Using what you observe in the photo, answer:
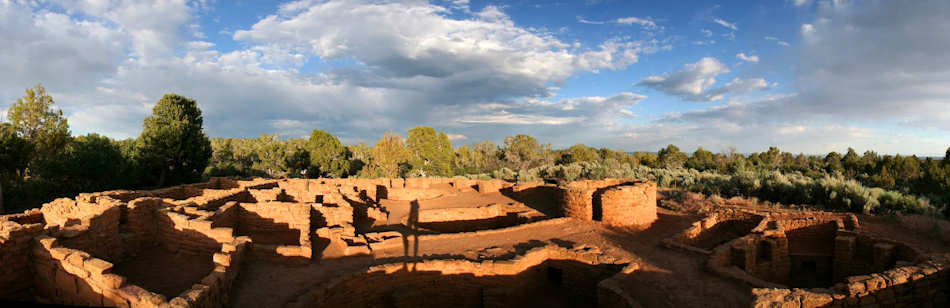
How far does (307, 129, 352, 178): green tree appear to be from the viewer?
39469 millimetres

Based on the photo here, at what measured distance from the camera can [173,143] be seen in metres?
26.1

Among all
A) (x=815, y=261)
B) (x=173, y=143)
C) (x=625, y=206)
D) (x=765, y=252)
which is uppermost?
(x=173, y=143)

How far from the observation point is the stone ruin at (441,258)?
6465 millimetres

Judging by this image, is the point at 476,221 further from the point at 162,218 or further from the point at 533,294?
the point at 162,218

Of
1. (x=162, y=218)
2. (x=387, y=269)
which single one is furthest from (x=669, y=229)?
(x=162, y=218)

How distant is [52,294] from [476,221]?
1124 cm

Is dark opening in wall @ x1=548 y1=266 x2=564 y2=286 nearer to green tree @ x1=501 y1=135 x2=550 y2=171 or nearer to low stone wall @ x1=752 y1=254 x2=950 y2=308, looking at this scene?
low stone wall @ x1=752 y1=254 x2=950 y2=308

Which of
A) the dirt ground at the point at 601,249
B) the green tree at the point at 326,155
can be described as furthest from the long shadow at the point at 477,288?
the green tree at the point at 326,155

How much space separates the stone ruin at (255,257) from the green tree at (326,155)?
83.0ft

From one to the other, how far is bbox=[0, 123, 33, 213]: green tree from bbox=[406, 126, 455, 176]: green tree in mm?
26665

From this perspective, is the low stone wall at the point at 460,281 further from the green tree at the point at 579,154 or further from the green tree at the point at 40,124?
the green tree at the point at 579,154

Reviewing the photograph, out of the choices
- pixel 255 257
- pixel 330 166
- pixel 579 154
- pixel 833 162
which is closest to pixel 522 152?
pixel 579 154

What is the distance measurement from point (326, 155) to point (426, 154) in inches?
390

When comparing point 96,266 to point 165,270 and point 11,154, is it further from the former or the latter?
point 11,154
